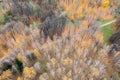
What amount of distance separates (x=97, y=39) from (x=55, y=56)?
93.4 inches

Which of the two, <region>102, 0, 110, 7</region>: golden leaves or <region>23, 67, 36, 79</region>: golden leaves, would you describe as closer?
<region>23, 67, 36, 79</region>: golden leaves

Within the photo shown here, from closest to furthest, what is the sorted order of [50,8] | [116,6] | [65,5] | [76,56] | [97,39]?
[76,56]
[97,39]
[50,8]
[65,5]
[116,6]

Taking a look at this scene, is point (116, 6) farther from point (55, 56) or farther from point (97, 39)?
point (55, 56)

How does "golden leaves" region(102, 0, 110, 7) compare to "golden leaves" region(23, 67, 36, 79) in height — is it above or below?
below

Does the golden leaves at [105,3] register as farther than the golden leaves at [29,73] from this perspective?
Yes

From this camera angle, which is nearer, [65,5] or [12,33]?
[12,33]

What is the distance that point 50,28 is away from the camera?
44.7 feet

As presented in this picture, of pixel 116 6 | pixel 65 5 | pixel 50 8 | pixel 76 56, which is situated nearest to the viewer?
pixel 76 56

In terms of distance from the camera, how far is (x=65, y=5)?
60.0 feet

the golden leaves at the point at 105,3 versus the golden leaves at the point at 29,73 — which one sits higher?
the golden leaves at the point at 29,73

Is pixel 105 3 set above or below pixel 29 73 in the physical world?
below

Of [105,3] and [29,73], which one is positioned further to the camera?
[105,3]

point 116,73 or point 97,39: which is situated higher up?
point 97,39

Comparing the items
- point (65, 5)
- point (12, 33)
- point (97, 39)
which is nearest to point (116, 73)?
point (97, 39)
